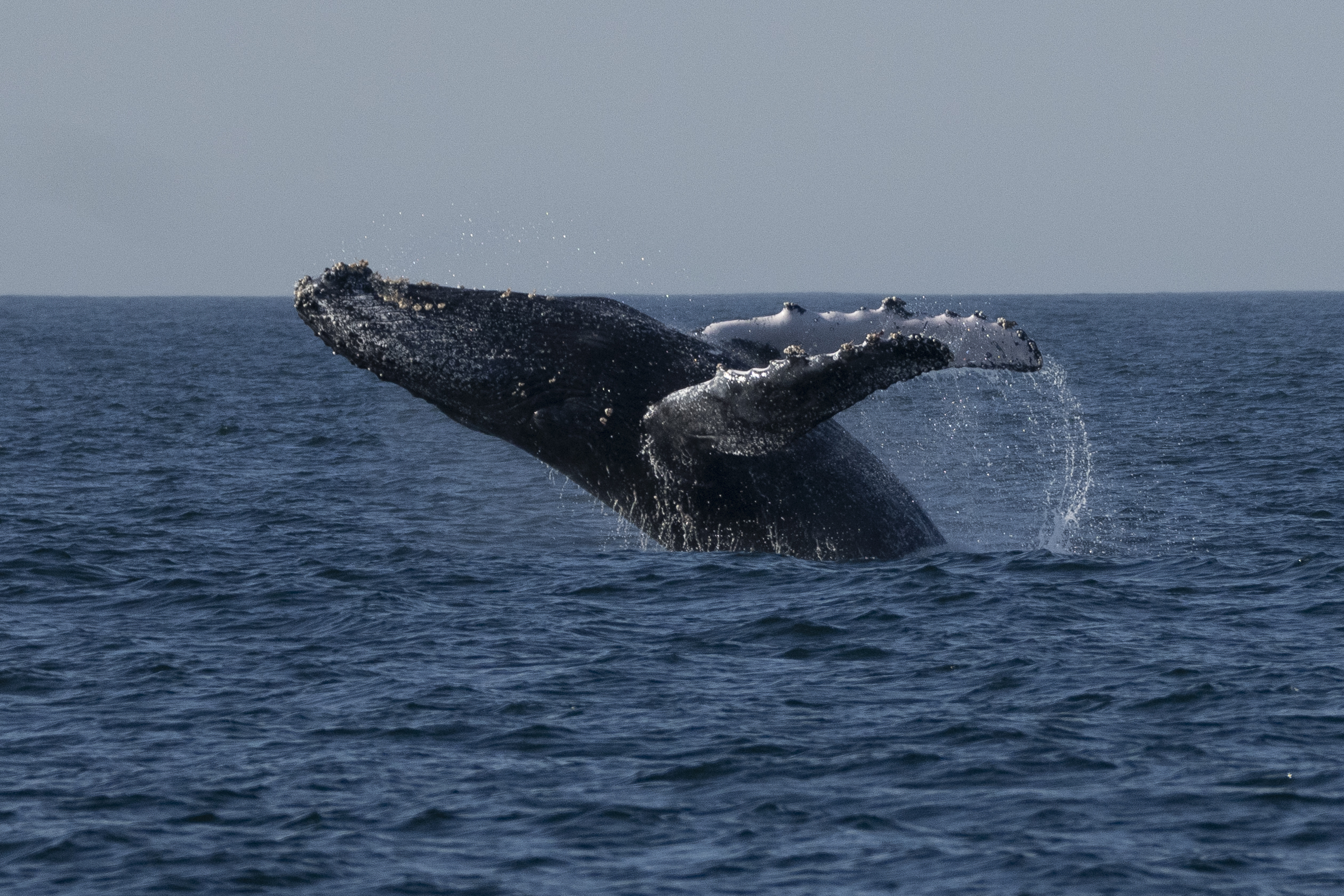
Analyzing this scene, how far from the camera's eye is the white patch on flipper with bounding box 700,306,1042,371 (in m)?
13.1

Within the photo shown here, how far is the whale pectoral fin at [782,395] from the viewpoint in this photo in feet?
40.0

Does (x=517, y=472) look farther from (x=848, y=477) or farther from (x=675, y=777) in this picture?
(x=675, y=777)

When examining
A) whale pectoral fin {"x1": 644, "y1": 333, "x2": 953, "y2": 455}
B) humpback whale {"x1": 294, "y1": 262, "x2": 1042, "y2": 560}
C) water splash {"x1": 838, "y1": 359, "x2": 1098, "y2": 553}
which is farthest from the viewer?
water splash {"x1": 838, "y1": 359, "x2": 1098, "y2": 553}

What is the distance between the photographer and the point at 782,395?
12.9m

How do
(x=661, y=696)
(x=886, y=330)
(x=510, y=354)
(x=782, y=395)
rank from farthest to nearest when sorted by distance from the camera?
(x=886, y=330) < (x=510, y=354) < (x=661, y=696) < (x=782, y=395)

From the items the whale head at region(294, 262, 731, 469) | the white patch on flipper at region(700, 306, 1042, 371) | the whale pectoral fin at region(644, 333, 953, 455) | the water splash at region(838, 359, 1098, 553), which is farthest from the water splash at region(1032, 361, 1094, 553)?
the whale head at region(294, 262, 731, 469)

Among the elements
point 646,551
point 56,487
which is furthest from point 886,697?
point 56,487

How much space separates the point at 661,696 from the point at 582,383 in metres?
3.07

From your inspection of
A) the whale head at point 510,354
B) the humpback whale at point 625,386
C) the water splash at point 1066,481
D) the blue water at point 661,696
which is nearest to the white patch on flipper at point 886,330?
the humpback whale at point 625,386

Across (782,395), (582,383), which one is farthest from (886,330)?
(582,383)

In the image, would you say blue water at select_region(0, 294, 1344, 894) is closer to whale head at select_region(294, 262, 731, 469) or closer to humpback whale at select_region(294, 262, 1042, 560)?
humpback whale at select_region(294, 262, 1042, 560)

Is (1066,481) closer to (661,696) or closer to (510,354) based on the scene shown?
(510,354)

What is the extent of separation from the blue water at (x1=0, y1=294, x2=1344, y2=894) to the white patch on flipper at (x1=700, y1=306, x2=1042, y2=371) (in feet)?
5.03

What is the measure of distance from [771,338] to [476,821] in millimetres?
6341
